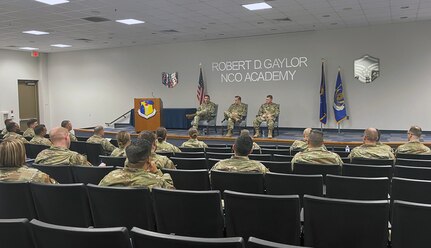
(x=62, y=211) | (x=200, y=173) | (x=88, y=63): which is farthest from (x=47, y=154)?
(x=88, y=63)

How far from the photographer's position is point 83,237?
1578 mm

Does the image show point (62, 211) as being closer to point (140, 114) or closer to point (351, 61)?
point (140, 114)

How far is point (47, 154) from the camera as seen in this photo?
13.7ft

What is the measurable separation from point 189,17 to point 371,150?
632cm

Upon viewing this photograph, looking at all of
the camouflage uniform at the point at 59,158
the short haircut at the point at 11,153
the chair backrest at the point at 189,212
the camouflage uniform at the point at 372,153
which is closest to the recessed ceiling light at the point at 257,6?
the camouflage uniform at the point at 372,153

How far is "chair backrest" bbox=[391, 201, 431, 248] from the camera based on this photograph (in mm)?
1946

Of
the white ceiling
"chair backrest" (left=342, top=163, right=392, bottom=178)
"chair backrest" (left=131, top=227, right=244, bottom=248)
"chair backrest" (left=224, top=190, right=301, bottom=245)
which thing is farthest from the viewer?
the white ceiling

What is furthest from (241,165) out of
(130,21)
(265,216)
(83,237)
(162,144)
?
(130,21)

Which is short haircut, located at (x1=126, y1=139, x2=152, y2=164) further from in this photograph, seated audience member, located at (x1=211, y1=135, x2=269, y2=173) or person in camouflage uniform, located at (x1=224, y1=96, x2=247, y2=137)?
person in camouflage uniform, located at (x1=224, y1=96, x2=247, y2=137)

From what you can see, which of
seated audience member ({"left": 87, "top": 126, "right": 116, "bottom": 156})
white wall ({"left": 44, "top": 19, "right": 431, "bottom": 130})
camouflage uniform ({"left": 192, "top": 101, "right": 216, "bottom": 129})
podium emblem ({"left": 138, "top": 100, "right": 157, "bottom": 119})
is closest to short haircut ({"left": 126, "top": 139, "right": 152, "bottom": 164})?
seated audience member ({"left": 87, "top": 126, "right": 116, "bottom": 156})

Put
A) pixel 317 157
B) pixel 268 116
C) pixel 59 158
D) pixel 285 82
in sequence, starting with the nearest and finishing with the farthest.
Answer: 1. pixel 317 157
2. pixel 59 158
3. pixel 268 116
4. pixel 285 82

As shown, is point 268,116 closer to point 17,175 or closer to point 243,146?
point 243,146

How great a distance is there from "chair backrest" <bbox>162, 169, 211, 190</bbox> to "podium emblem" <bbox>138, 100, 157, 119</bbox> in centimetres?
746

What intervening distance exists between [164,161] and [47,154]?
1.40m
